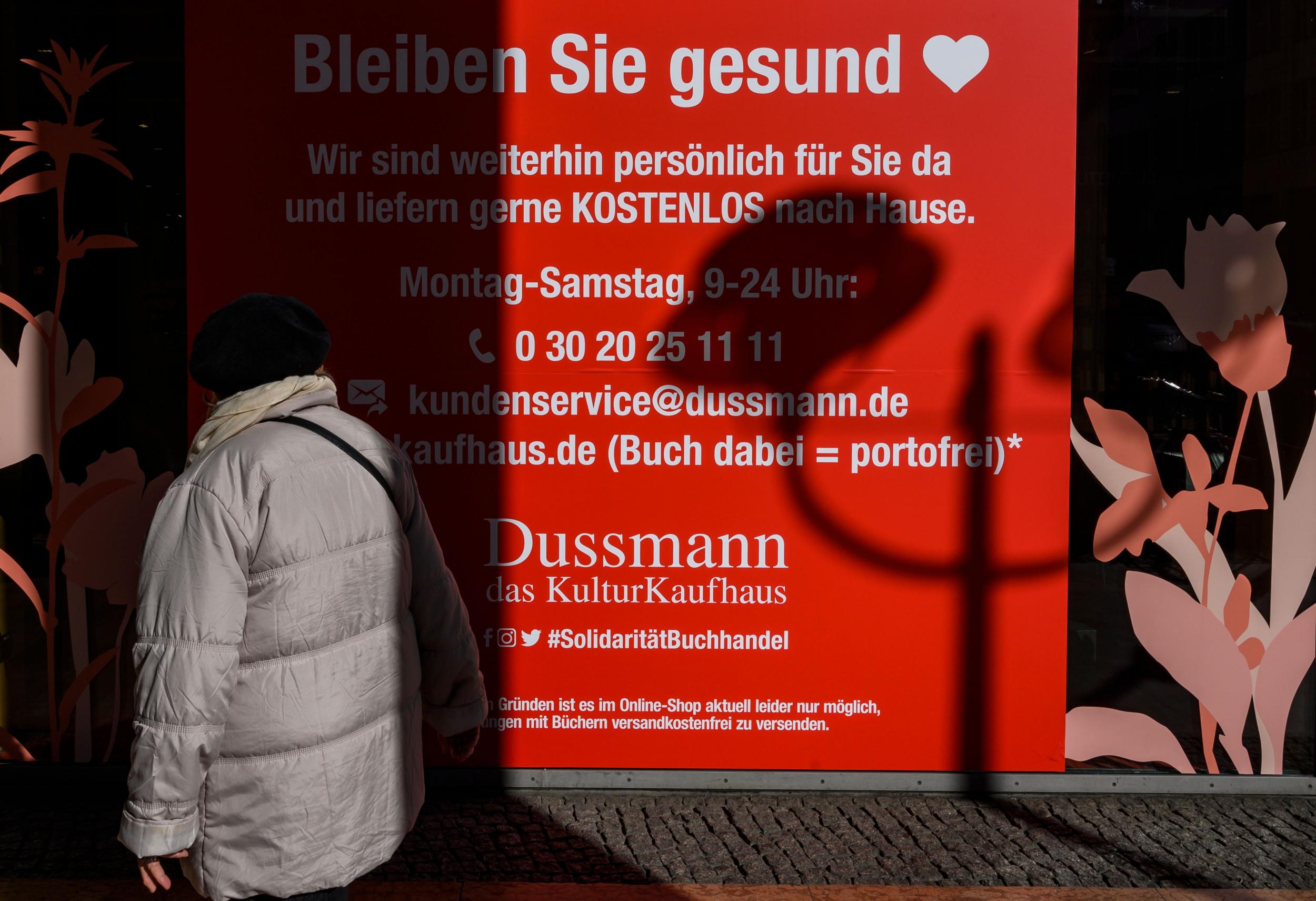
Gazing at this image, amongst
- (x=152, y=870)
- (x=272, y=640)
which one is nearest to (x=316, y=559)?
(x=272, y=640)

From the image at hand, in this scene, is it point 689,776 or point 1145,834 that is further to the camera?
point 689,776

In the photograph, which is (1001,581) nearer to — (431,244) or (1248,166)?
(1248,166)

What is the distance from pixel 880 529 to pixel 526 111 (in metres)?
2.12

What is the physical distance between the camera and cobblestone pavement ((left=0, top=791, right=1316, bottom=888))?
407 centimetres

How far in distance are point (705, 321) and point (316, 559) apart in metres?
2.43

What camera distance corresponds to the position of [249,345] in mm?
2471

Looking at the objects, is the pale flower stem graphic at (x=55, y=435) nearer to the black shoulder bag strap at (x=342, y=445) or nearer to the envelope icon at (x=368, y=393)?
the envelope icon at (x=368, y=393)

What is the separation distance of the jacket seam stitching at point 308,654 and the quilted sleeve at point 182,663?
6 centimetres

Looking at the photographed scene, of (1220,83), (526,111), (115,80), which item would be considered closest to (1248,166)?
(1220,83)

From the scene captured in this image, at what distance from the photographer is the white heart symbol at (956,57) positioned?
4.46 metres

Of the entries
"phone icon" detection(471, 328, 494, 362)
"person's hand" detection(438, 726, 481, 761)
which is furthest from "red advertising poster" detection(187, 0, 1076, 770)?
"person's hand" detection(438, 726, 481, 761)

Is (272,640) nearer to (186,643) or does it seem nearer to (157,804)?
(186,643)

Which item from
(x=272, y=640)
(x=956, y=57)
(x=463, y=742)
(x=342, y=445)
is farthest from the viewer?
(x=956, y=57)

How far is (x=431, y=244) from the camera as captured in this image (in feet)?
14.9
